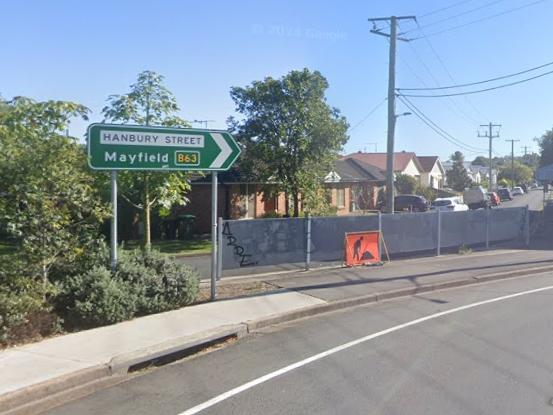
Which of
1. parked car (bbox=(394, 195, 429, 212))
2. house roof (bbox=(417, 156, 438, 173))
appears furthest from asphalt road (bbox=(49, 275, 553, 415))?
house roof (bbox=(417, 156, 438, 173))

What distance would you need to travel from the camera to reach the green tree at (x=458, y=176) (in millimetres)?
88000

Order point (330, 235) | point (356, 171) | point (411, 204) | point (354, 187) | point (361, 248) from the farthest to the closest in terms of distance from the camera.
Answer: point (356, 171) < point (354, 187) < point (411, 204) < point (361, 248) < point (330, 235)

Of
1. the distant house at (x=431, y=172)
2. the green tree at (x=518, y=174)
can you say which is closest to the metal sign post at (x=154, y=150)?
the distant house at (x=431, y=172)

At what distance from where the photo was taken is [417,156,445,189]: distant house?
82.0m

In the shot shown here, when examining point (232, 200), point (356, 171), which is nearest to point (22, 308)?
point (232, 200)

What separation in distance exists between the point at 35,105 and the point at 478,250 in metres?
16.8

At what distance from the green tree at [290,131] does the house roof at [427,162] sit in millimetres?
60979

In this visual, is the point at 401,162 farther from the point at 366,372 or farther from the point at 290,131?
the point at 366,372

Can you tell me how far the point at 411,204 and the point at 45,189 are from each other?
37.4 meters

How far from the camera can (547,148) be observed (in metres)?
81.2

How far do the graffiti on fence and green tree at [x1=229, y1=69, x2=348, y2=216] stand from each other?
1012 cm

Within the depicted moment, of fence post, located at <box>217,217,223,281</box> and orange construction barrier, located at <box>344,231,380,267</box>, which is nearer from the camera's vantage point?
fence post, located at <box>217,217,223,281</box>

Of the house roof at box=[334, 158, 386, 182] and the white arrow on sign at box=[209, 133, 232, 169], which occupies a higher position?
the house roof at box=[334, 158, 386, 182]

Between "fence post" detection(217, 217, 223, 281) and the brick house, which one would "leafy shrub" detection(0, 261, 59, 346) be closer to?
"fence post" detection(217, 217, 223, 281)
